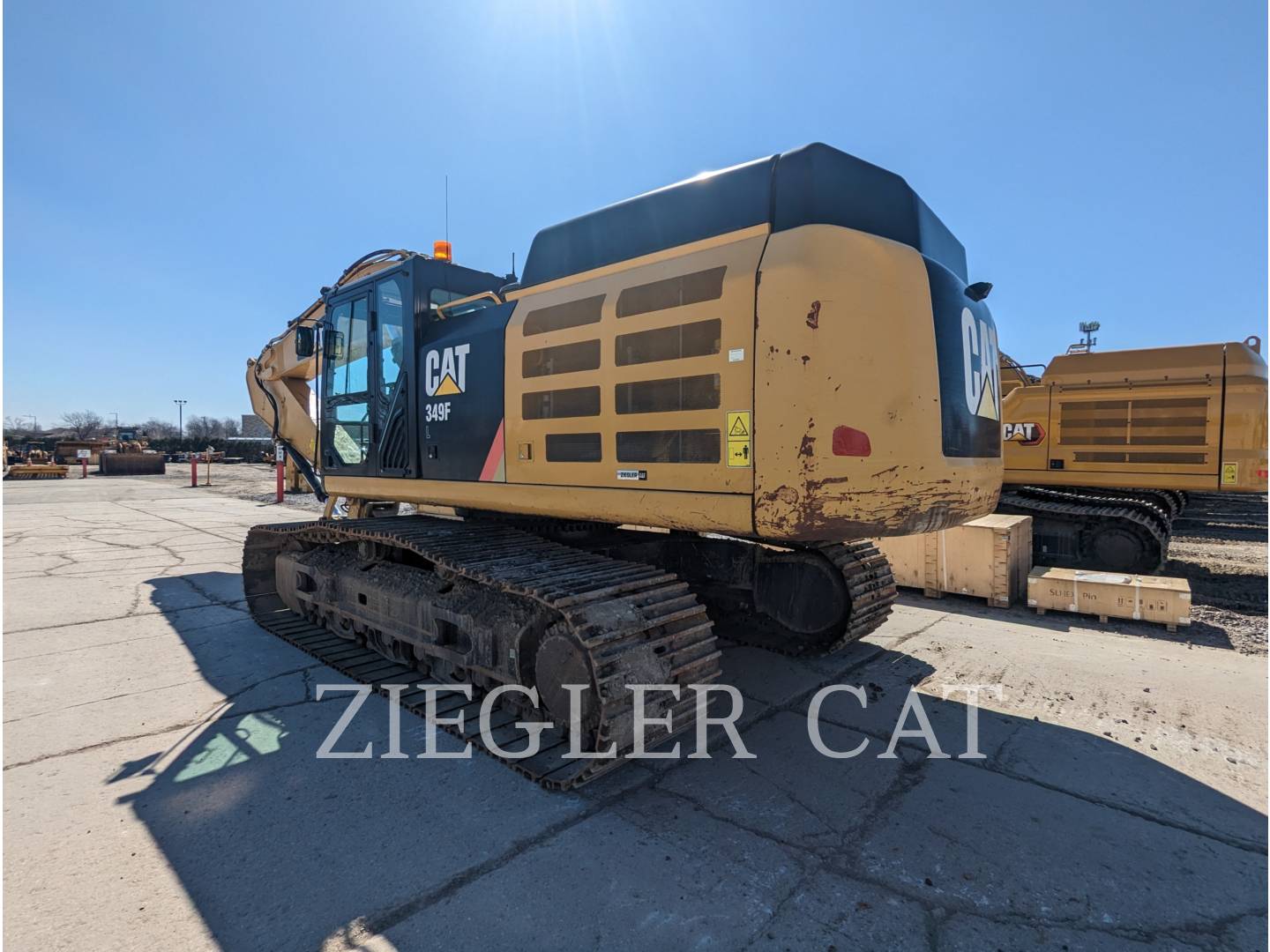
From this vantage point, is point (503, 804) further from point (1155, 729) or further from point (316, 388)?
point (316, 388)

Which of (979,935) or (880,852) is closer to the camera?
(979,935)

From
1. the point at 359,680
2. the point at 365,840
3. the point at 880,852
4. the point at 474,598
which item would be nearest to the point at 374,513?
the point at 359,680

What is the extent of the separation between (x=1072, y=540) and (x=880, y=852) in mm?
8334

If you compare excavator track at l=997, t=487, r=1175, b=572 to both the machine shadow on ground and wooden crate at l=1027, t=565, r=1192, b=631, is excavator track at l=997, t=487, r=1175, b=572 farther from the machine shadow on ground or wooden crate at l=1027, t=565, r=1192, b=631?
the machine shadow on ground

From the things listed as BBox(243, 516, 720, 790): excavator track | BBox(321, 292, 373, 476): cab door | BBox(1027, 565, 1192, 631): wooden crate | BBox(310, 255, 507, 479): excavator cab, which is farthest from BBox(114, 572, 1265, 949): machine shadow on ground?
BBox(1027, 565, 1192, 631): wooden crate

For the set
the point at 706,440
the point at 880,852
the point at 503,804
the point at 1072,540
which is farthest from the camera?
the point at 1072,540

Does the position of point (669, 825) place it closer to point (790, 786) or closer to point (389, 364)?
point (790, 786)

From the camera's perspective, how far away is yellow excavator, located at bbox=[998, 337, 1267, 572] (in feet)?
28.5

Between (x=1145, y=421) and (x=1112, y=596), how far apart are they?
462 cm

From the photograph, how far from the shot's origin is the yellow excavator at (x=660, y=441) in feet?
9.60

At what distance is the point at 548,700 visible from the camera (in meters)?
3.36

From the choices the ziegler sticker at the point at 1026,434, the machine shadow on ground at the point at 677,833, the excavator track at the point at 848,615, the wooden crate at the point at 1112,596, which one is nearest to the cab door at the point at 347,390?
the machine shadow on ground at the point at 677,833

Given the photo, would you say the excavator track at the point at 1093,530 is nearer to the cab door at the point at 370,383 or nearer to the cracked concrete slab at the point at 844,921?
the cracked concrete slab at the point at 844,921

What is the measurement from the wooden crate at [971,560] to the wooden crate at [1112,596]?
0.30 meters
